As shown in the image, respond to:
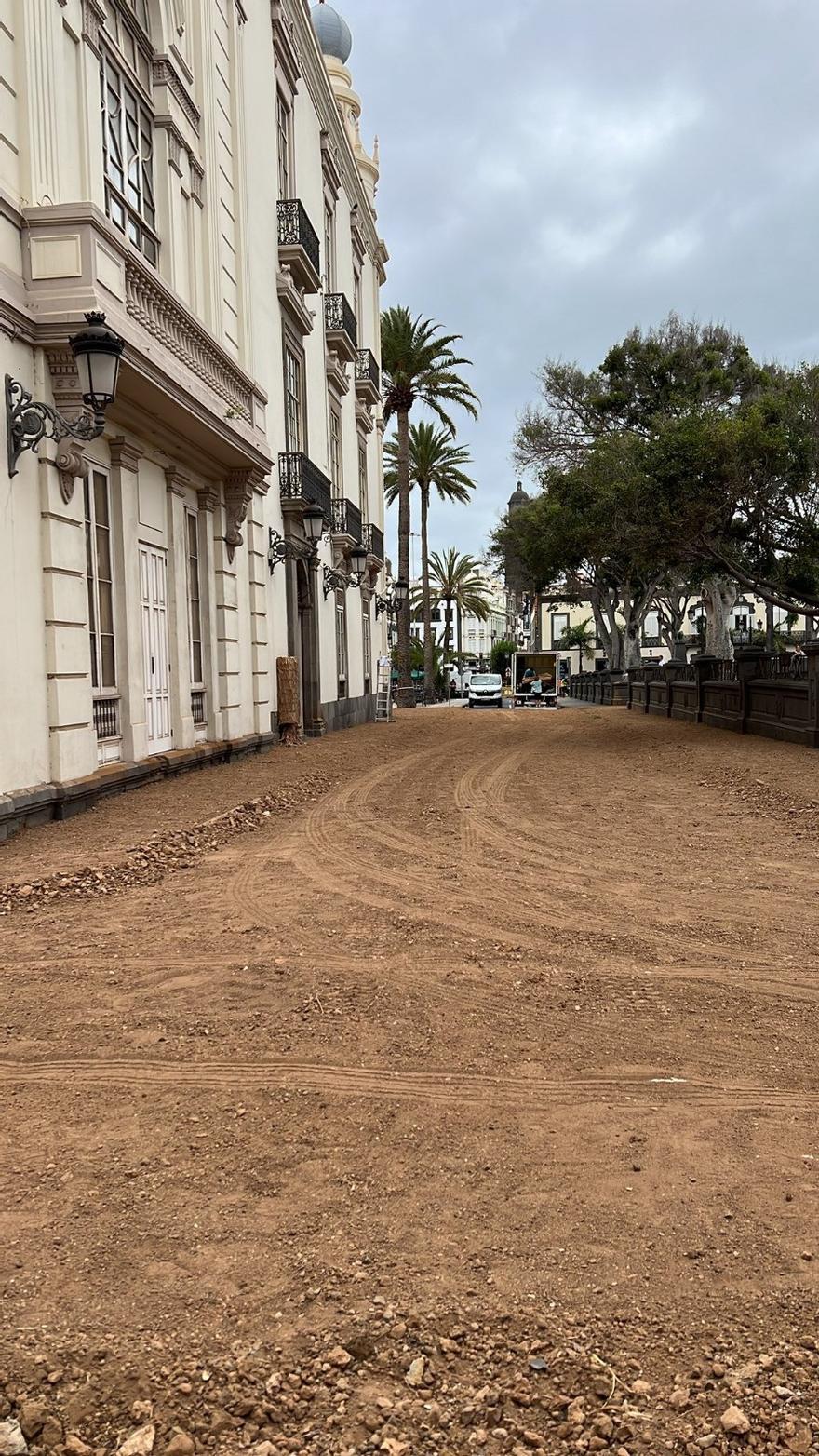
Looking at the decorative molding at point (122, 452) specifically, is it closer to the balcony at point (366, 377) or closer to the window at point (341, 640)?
the window at point (341, 640)

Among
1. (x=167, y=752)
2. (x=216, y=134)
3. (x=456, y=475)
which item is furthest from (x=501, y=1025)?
(x=456, y=475)

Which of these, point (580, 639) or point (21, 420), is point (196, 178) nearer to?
point (21, 420)

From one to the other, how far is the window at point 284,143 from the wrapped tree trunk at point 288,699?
403 inches

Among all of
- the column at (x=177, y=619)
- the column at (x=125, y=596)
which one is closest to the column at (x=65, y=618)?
the column at (x=125, y=596)

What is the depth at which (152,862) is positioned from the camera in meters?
6.96

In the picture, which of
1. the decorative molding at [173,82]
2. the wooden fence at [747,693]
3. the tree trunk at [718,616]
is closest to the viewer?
the decorative molding at [173,82]

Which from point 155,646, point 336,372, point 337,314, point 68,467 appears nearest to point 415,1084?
point 68,467

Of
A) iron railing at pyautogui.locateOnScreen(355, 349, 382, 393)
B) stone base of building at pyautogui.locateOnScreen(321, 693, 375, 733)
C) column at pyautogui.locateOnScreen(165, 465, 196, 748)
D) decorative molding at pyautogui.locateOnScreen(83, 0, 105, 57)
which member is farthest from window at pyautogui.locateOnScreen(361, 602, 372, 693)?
decorative molding at pyautogui.locateOnScreen(83, 0, 105, 57)

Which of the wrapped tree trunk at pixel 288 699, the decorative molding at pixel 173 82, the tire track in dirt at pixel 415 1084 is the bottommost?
the tire track in dirt at pixel 415 1084

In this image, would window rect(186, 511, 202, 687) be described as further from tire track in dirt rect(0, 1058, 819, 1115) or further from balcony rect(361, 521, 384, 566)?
balcony rect(361, 521, 384, 566)

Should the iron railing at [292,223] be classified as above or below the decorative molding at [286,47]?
below

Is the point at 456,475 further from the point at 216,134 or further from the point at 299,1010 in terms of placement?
the point at 299,1010

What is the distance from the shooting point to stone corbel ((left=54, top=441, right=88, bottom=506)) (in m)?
8.74

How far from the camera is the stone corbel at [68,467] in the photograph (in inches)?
344
